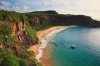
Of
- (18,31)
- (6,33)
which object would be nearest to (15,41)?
(6,33)

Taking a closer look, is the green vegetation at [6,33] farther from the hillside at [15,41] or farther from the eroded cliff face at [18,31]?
the eroded cliff face at [18,31]

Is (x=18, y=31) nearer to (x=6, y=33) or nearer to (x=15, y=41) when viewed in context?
(x=15, y=41)

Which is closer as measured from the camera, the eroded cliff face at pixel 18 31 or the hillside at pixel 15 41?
the hillside at pixel 15 41

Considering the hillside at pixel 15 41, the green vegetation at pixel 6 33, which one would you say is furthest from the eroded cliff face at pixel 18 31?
the green vegetation at pixel 6 33

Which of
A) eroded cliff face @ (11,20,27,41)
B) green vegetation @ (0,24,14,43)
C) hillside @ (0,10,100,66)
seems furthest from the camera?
eroded cliff face @ (11,20,27,41)

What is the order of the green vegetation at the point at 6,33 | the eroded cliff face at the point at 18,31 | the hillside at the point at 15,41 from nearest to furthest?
1. the hillside at the point at 15,41
2. the green vegetation at the point at 6,33
3. the eroded cliff face at the point at 18,31

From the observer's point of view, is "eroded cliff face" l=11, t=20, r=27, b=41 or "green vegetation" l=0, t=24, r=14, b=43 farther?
"eroded cliff face" l=11, t=20, r=27, b=41

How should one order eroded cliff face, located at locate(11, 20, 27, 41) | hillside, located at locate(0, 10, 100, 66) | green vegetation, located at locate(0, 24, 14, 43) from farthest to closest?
eroded cliff face, located at locate(11, 20, 27, 41), green vegetation, located at locate(0, 24, 14, 43), hillside, located at locate(0, 10, 100, 66)

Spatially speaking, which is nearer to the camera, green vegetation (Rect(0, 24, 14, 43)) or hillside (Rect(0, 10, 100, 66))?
hillside (Rect(0, 10, 100, 66))

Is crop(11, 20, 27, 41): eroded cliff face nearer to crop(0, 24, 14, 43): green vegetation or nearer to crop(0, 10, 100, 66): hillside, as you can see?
crop(0, 10, 100, 66): hillside

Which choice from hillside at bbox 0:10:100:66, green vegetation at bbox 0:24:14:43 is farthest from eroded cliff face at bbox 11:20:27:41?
green vegetation at bbox 0:24:14:43

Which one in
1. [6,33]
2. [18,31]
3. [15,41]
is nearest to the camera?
→ [6,33]

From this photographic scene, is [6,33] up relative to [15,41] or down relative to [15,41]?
up
